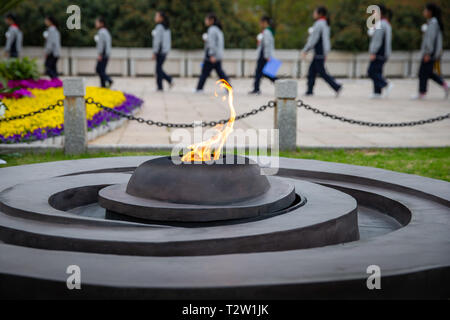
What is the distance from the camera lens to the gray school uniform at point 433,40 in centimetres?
1512

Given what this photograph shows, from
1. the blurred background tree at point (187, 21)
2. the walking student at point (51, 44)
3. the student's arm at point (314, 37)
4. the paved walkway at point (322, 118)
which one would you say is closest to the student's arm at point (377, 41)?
the paved walkway at point (322, 118)

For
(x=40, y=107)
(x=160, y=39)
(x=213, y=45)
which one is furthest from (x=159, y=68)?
(x=40, y=107)

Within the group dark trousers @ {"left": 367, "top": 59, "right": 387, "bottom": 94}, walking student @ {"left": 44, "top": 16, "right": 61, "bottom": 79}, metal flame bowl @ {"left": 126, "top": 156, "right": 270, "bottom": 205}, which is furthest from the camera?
walking student @ {"left": 44, "top": 16, "right": 61, "bottom": 79}

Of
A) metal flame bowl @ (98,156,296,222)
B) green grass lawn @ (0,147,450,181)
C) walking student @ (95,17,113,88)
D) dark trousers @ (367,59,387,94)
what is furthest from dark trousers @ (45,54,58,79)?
metal flame bowl @ (98,156,296,222)

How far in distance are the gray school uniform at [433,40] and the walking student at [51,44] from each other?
10612 millimetres

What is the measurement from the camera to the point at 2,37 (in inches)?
1012

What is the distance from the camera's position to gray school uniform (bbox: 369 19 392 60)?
15.7m

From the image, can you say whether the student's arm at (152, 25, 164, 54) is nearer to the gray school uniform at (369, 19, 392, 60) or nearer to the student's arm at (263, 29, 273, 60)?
the student's arm at (263, 29, 273, 60)

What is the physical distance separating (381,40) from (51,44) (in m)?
9.78

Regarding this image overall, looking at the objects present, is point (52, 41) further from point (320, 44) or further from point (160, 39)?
point (320, 44)

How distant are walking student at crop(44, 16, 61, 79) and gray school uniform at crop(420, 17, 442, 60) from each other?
10612 mm
